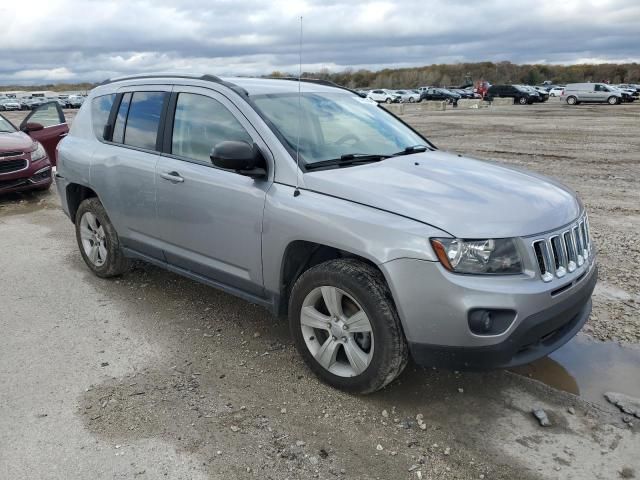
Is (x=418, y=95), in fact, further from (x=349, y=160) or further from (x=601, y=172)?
(x=349, y=160)

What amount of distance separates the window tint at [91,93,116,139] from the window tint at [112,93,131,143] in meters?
0.19

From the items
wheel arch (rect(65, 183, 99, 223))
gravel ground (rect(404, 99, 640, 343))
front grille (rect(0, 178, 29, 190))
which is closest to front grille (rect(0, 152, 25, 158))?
front grille (rect(0, 178, 29, 190))

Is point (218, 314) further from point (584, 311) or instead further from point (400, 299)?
point (584, 311)

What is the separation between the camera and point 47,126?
11086 mm

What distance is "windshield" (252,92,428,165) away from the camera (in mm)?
3775

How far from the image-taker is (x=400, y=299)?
9.80ft

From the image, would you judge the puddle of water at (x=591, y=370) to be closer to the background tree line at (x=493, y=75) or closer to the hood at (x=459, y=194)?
the hood at (x=459, y=194)

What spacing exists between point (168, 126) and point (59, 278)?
226 cm

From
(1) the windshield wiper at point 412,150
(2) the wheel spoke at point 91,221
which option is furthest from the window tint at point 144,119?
(1) the windshield wiper at point 412,150

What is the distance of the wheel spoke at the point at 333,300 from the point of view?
3.32m

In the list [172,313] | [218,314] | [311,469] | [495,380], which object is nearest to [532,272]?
[495,380]

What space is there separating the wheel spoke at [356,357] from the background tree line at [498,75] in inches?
4543

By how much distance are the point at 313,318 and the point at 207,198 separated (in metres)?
1.15

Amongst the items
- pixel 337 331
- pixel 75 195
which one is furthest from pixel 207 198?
pixel 75 195
